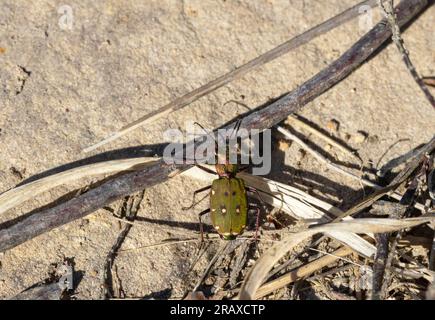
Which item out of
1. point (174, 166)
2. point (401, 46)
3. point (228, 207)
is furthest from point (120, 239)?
point (401, 46)

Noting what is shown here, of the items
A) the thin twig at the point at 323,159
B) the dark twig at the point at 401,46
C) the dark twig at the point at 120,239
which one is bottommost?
the dark twig at the point at 120,239

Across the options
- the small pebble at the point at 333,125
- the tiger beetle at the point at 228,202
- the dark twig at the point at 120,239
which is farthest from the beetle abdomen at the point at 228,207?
the small pebble at the point at 333,125

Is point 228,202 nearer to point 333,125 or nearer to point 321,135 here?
point 321,135

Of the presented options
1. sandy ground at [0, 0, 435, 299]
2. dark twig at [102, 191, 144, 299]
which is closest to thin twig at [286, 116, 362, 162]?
sandy ground at [0, 0, 435, 299]

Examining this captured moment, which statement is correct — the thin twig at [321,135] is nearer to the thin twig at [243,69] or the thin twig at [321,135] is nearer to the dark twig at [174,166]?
the dark twig at [174,166]

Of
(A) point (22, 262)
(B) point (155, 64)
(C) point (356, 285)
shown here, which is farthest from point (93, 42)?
(C) point (356, 285)

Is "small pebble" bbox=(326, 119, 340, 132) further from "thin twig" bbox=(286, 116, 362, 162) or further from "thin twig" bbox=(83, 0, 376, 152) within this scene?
"thin twig" bbox=(83, 0, 376, 152)
